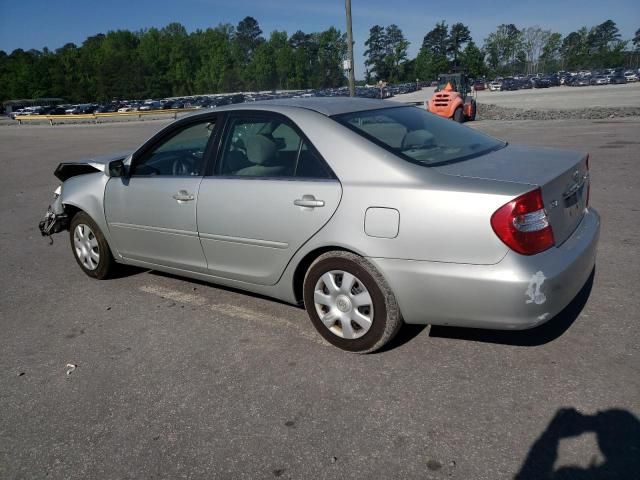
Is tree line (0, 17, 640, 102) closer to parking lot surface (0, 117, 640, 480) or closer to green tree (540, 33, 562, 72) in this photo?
green tree (540, 33, 562, 72)

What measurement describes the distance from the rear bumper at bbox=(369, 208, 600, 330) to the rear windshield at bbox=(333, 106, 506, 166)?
70 cm

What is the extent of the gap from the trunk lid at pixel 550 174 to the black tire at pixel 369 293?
0.73 meters

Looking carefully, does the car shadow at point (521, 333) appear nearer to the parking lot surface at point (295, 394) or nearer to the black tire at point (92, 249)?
the parking lot surface at point (295, 394)

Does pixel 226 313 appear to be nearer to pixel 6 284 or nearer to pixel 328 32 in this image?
pixel 6 284

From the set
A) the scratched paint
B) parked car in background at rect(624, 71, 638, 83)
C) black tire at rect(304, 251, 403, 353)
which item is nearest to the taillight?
the scratched paint

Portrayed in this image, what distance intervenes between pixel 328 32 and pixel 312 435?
14089cm

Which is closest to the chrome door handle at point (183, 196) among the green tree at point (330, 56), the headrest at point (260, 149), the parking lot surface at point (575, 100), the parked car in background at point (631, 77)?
the headrest at point (260, 149)

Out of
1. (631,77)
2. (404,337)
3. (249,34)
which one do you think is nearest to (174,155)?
(404,337)

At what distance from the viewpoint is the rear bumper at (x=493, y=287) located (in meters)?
2.82

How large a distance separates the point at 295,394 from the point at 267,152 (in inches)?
66.2

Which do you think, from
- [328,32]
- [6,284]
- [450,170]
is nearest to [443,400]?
[450,170]

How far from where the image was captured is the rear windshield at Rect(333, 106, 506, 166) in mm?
3438

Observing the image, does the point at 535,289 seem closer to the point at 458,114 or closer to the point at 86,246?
the point at 86,246

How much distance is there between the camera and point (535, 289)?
2.81 m
